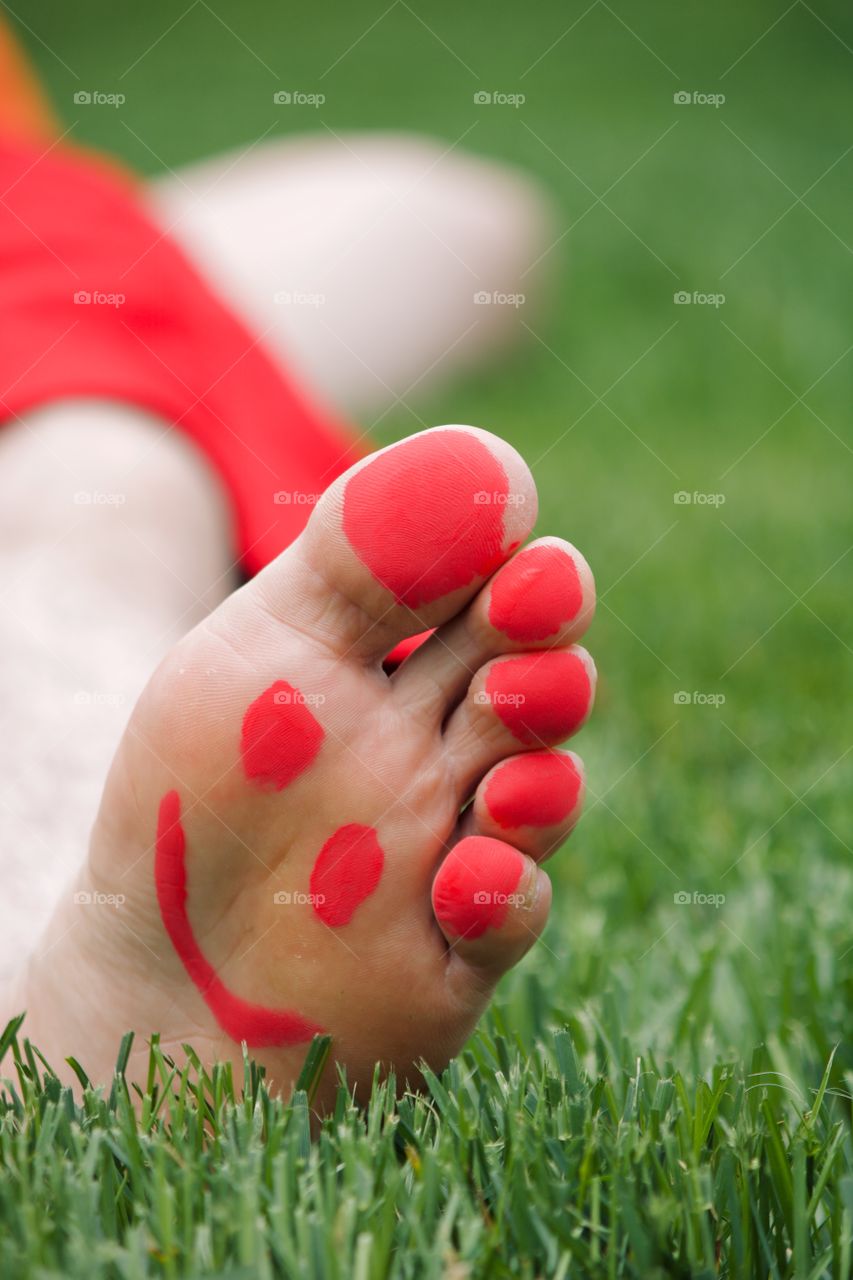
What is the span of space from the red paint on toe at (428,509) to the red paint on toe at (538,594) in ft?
0.07

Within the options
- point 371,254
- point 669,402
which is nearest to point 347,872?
point 669,402

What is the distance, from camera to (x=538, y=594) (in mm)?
820

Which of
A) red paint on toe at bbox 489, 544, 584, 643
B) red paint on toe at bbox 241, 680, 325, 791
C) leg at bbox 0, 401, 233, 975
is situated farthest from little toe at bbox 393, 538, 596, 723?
leg at bbox 0, 401, 233, 975

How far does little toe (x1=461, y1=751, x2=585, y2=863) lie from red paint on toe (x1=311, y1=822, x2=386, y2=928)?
0.23 ft

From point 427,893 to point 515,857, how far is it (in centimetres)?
7

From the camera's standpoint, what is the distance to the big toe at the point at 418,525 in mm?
809

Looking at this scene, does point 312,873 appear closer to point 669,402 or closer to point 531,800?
point 531,800

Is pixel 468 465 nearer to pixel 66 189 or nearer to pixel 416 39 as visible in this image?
pixel 66 189

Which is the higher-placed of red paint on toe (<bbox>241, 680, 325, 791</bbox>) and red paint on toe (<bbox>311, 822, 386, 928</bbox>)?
red paint on toe (<bbox>241, 680, 325, 791</bbox>)

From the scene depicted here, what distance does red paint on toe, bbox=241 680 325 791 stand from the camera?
0.83m

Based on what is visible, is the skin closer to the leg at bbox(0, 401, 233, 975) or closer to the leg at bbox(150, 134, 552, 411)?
the leg at bbox(0, 401, 233, 975)

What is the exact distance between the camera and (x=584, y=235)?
13.5 ft

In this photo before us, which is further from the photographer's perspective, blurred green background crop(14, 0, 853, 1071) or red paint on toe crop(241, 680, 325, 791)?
blurred green background crop(14, 0, 853, 1071)

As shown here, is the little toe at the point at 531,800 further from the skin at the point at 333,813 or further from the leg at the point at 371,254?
the leg at the point at 371,254
